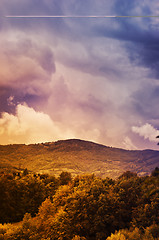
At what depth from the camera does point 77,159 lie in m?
182

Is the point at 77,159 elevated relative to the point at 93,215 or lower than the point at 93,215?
elevated

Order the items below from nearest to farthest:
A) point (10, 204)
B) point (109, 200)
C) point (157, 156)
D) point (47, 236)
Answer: point (47, 236) < point (109, 200) < point (10, 204) < point (157, 156)

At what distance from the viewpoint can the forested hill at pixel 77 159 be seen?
153125 mm

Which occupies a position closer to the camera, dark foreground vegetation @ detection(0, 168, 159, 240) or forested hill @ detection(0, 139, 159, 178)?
dark foreground vegetation @ detection(0, 168, 159, 240)

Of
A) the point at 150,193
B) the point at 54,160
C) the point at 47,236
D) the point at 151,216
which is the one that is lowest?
the point at 47,236

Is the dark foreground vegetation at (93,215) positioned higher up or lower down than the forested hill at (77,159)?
lower down

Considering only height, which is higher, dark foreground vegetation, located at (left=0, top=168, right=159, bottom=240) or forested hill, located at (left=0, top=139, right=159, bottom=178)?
forested hill, located at (left=0, top=139, right=159, bottom=178)

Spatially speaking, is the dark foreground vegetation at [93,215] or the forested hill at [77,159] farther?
the forested hill at [77,159]

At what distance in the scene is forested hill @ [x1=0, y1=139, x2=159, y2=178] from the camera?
153 meters

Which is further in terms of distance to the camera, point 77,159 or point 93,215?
point 77,159

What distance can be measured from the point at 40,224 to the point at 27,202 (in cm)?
2424

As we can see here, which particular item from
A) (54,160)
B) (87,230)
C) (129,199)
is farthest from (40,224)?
(54,160)

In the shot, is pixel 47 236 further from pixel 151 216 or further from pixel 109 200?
pixel 151 216

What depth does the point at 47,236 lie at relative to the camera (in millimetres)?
33125
